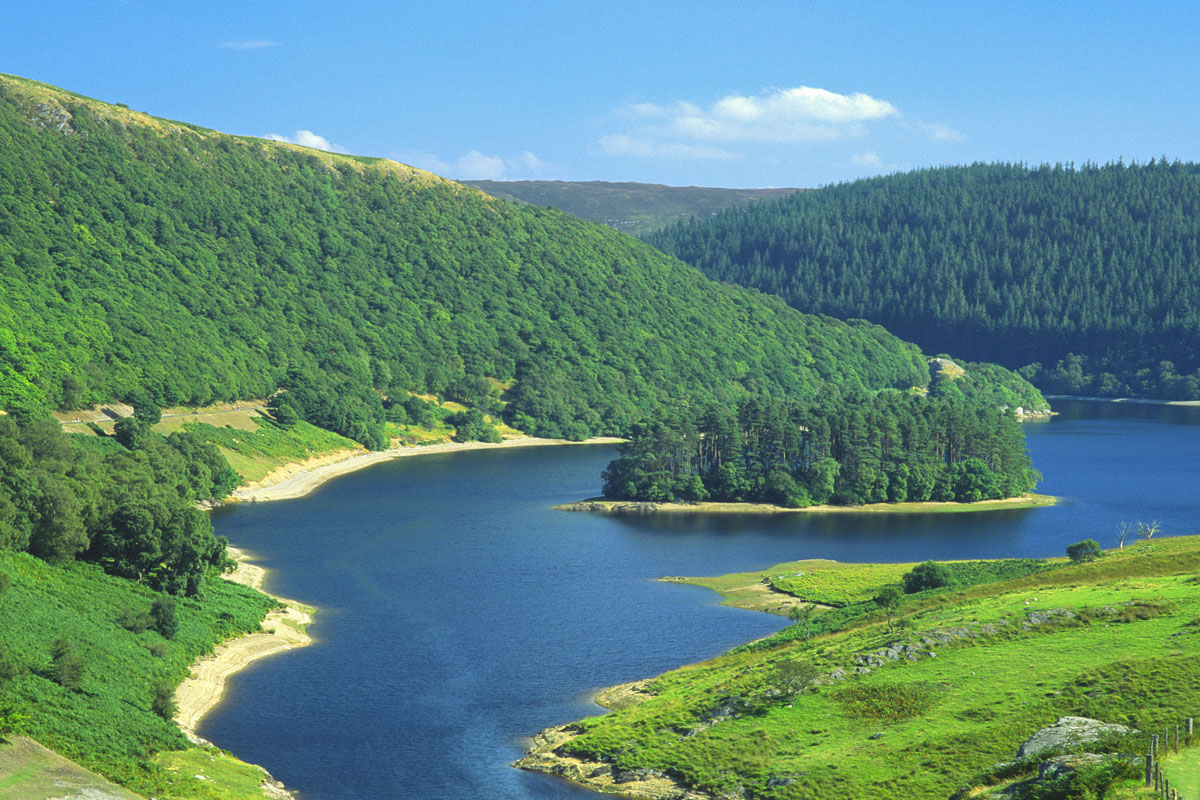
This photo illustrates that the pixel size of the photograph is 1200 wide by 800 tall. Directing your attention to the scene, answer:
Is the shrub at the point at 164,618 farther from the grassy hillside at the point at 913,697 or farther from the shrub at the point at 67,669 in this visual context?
the grassy hillside at the point at 913,697

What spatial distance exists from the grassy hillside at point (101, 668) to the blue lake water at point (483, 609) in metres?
5.89

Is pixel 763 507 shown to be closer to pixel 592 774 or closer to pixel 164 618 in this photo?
pixel 164 618

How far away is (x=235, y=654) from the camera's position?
326 feet

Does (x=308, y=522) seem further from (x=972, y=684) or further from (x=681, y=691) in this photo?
(x=972, y=684)

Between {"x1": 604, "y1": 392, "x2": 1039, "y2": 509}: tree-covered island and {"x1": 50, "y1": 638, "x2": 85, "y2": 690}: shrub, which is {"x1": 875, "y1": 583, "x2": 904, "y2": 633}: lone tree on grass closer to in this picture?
{"x1": 50, "y1": 638, "x2": 85, "y2": 690}: shrub

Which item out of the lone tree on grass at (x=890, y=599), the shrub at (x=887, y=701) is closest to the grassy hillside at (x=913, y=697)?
the shrub at (x=887, y=701)

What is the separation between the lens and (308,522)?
563ft

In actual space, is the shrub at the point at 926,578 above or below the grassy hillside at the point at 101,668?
above

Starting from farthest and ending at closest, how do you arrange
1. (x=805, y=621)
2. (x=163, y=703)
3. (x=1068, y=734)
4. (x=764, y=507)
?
1. (x=764, y=507)
2. (x=805, y=621)
3. (x=163, y=703)
4. (x=1068, y=734)

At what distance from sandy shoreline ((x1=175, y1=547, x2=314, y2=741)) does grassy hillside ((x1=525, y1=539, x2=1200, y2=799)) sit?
25.5 meters

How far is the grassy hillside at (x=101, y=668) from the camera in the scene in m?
66.6

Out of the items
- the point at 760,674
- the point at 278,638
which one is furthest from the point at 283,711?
the point at 760,674

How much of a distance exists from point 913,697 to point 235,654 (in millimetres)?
54217

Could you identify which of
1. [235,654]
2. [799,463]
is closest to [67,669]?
[235,654]
